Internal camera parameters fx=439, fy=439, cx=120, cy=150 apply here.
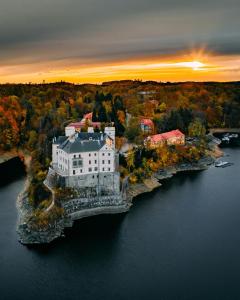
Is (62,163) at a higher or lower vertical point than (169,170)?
higher

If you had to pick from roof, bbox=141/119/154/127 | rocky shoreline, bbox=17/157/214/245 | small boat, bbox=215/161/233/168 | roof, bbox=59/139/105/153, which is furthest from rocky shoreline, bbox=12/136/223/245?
roof, bbox=141/119/154/127

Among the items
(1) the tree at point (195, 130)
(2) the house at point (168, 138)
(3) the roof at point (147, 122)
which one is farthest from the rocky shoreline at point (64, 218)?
(1) the tree at point (195, 130)

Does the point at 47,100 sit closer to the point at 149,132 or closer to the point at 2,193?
the point at 149,132

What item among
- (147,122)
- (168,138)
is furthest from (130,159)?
(147,122)

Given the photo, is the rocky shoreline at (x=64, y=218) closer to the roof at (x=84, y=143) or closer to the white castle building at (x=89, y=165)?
the white castle building at (x=89, y=165)

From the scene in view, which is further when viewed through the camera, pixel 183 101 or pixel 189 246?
pixel 183 101

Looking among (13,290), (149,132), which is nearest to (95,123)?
(149,132)

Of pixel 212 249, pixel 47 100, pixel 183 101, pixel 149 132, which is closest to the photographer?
pixel 212 249
